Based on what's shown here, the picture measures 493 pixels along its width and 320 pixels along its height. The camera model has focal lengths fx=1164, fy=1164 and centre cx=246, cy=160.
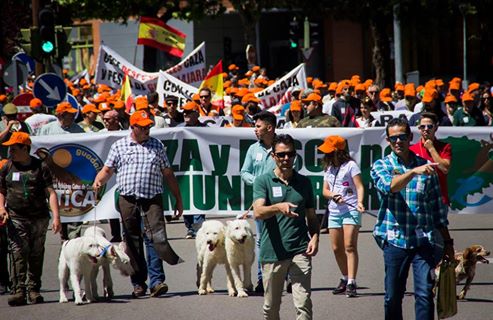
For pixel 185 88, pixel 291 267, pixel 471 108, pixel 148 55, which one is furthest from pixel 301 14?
pixel 291 267

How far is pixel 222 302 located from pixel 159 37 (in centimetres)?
1751

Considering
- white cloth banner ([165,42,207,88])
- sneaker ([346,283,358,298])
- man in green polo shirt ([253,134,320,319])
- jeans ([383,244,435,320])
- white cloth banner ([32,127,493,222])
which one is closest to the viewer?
jeans ([383,244,435,320])

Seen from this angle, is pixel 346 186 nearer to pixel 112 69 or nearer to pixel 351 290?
pixel 351 290

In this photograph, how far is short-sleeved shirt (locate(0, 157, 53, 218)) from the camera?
11336mm

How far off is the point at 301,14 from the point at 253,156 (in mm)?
39052

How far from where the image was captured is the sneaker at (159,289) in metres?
11.7

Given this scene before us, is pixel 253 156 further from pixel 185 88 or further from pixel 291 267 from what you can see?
pixel 185 88

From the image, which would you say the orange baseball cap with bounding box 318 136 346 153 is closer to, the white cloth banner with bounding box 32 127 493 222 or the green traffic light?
the white cloth banner with bounding box 32 127 493 222

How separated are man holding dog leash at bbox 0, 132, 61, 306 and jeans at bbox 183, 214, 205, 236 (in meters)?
4.82

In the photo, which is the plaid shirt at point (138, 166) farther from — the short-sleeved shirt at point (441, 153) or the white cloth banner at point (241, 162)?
the short-sleeved shirt at point (441, 153)

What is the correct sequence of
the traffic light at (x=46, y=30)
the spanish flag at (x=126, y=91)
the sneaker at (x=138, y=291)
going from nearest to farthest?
the sneaker at (x=138, y=291)
the traffic light at (x=46, y=30)
the spanish flag at (x=126, y=91)

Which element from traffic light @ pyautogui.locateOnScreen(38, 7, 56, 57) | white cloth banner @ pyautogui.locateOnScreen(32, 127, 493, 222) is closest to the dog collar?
white cloth banner @ pyautogui.locateOnScreen(32, 127, 493, 222)

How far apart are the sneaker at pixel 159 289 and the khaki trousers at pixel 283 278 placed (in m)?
2.98

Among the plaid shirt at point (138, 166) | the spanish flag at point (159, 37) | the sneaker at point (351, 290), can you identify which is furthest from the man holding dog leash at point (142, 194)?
the spanish flag at point (159, 37)
